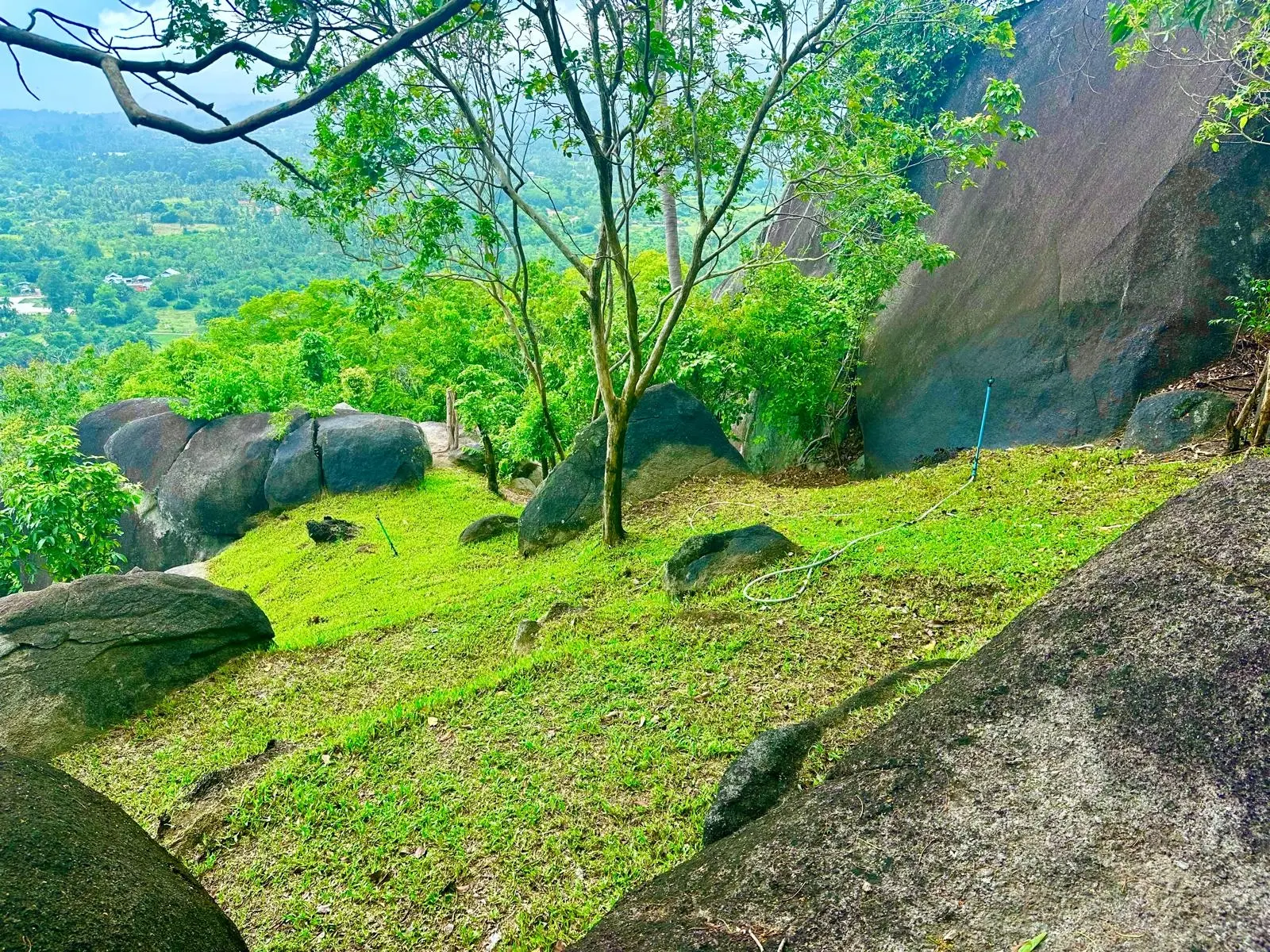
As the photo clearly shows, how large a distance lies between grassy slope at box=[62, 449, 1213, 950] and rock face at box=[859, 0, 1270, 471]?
1.89 metres

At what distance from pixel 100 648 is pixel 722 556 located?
682cm

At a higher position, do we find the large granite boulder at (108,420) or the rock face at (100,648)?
the large granite boulder at (108,420)

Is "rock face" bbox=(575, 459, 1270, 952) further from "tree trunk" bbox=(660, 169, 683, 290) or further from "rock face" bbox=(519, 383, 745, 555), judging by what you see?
"tree trunk" bbox=(660, 169, 683, 290)

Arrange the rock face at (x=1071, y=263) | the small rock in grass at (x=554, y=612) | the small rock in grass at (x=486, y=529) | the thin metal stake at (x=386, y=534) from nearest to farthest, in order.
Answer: the small rock in grass at (x=554, y=612)
the rock face at (x=1071, y=263)
the small rock in grass at (x=486, y=529)
the thin metal stake at (x=386, y=534)

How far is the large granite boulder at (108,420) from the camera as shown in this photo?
22.8 m

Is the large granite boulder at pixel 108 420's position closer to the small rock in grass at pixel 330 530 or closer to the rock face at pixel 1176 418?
the small rock in grass at pixel 330 530

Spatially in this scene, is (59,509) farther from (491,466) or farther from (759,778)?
(759,778)

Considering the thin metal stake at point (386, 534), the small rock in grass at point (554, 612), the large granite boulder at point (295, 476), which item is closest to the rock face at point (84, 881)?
the small rock in grass at point (554, 612)

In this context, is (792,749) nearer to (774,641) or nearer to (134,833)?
(774,641)

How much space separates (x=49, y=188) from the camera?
499ft

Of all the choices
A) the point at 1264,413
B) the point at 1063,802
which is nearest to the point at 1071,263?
the point at 1264,413

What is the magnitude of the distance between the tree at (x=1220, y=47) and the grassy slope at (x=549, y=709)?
430 centimetres

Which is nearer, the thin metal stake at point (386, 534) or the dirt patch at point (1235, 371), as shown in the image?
the dirt patch at point (1235, 371)

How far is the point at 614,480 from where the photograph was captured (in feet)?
35.5
